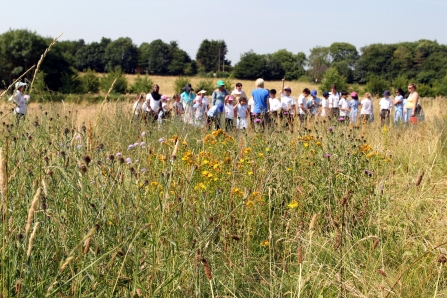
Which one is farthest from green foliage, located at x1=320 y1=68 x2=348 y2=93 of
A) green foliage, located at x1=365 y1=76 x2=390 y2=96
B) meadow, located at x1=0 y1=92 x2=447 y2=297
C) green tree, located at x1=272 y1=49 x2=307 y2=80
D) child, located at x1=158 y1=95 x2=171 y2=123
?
meadow, located at x1=0 y1=92 x2=447 y2=297

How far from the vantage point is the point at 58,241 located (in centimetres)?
196

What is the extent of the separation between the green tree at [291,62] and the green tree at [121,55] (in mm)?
28339

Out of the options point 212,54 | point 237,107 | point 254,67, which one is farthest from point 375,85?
point 212,54

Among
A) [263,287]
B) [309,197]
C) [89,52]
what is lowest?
[263,287]

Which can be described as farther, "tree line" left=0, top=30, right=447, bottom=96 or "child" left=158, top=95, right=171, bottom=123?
"tree line" left=0, top=30, right=447, bottom=96

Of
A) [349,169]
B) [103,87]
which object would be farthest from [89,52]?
[349,169]

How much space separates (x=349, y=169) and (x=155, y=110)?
593 cm

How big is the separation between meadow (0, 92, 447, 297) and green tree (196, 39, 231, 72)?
87.6 m

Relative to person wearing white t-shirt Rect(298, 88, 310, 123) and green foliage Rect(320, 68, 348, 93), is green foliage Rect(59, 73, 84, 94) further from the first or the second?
person wearing white t-shirt Rect(298, 88, 310, 123)

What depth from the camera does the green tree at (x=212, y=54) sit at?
90.9 meters

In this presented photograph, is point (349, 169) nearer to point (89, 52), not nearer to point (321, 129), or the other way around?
point (321, 129)

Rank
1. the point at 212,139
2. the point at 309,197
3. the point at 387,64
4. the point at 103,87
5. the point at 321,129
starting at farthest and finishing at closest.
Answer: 1. the point at 387,64
2. the point at 103,87
3. the point at 321,129
4. the point at 212,139
5. the point at 309,197

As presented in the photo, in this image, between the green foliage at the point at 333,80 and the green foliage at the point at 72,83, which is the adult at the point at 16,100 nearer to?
the green foliage at the point at 333,80

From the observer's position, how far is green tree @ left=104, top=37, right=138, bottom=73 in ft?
292
